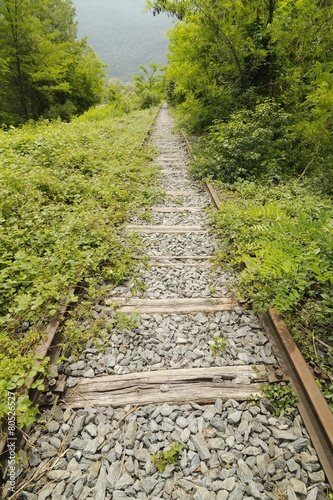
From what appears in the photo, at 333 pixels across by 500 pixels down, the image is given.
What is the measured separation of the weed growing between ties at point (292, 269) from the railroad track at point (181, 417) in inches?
9.0

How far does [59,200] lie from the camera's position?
4.73 metres

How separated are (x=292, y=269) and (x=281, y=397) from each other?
3.59 ft

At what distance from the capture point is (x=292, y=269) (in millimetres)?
2449

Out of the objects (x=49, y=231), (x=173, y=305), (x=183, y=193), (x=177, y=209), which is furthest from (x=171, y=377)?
(x=183, y=193)

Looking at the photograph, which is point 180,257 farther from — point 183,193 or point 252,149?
point 252,149

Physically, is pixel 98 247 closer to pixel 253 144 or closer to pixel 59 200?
pixel 59 200

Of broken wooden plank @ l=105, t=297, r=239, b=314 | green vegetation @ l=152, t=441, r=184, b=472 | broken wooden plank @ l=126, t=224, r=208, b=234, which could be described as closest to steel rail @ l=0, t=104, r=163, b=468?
broken wooden plank @ l=105, t=297, r=239, b=314

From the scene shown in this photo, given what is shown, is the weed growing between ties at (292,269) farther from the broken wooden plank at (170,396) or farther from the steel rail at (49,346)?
the steel rail at (49,346)

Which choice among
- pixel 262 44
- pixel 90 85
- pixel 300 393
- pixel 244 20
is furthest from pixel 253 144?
pixel 90 85

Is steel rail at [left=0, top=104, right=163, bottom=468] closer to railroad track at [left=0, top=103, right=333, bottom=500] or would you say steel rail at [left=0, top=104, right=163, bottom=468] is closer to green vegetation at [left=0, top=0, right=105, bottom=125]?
railroad track at [left=0, top=103, right=333, bottom=500]

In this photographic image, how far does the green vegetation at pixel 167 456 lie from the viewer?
5.50 ft

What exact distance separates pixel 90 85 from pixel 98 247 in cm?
2627

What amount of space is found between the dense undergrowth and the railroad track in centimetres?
37

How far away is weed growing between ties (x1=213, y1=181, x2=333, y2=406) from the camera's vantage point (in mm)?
2369
